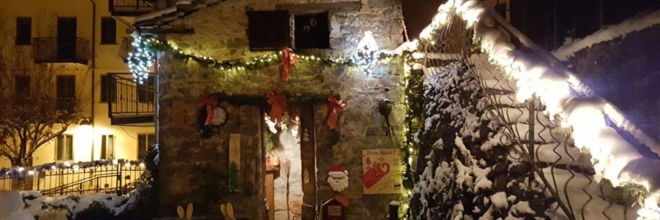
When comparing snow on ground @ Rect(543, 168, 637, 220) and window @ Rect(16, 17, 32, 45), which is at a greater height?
window @ Rect(16, 17, 32, 45)

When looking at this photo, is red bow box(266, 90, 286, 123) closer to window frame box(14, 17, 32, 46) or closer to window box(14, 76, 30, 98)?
window box(14, 76, 30, 98)

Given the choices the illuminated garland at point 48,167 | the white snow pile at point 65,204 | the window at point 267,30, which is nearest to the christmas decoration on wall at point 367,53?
the window at point 267,30

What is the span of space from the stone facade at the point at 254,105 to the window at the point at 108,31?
10.6m

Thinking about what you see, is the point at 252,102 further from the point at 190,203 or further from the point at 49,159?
the point at 49,159

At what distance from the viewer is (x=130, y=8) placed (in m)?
11.8

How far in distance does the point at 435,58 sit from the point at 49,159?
47.3 feet

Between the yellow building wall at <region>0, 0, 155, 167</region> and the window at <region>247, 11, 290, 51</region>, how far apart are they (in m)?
10.1

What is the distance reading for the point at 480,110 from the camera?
5.05 meters

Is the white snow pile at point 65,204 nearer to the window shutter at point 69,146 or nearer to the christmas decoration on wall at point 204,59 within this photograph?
the christmas decoration on wall at point 204,59

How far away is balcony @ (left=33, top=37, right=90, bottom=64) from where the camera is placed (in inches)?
673

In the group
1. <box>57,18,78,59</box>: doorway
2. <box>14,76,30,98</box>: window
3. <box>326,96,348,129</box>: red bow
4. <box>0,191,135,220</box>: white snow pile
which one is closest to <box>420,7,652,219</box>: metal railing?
<box>326,96,348,129</box>: red bow

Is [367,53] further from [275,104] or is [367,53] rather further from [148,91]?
[148,91]

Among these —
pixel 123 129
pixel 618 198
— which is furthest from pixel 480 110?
pixel 123 129

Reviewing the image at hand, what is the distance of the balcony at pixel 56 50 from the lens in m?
17.1
